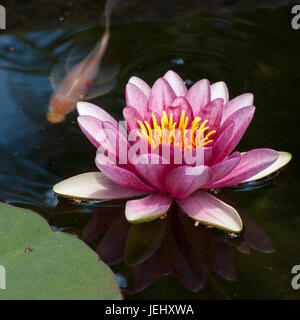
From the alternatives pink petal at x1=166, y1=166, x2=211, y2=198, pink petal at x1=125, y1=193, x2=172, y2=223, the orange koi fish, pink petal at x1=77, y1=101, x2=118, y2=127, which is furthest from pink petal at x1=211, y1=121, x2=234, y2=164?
the orange koi fish

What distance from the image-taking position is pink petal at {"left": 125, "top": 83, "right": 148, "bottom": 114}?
1761 mm

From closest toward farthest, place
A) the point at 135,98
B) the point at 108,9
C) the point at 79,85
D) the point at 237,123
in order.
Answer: the point at 237,123 < the point at 135,98 < the point at 79,85 < the point at 108,9

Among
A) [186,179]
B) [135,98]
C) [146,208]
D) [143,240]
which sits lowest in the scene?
[143,240]

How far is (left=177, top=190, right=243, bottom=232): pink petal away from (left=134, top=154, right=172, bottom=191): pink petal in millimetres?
108

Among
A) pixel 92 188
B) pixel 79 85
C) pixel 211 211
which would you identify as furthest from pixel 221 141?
pixel 79 85

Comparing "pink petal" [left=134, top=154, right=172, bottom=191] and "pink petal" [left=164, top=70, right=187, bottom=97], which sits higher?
"pink petal" [left=164, top=70, right=187, bottom=97]

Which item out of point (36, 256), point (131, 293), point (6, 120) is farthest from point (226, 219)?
point (6, 120)

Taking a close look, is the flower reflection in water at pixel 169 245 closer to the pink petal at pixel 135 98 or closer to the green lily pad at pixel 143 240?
the green lily pad at pixel 143 240

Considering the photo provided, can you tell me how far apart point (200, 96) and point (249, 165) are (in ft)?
1.09

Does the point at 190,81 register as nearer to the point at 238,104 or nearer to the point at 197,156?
the point at 238,104

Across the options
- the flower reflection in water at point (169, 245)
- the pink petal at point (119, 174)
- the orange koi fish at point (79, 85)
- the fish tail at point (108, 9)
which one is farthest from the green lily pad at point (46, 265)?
the fish tail at point (108, 9)

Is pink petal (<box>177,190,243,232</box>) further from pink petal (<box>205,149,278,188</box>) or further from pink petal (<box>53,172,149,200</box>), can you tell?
pink petal (<box>53,172,149,200</box>)

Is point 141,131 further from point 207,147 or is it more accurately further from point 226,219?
point 226,219

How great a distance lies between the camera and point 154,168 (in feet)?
5.06
